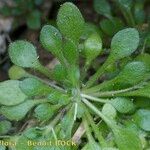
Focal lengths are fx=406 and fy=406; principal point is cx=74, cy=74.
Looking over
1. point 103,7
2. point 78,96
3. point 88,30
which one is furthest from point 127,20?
point 78,96

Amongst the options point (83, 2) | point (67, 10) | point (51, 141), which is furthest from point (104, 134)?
point (83, 2)

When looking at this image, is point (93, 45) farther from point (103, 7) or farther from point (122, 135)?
point (103, 7)

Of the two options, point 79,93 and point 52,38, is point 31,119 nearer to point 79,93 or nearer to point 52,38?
point 79,93

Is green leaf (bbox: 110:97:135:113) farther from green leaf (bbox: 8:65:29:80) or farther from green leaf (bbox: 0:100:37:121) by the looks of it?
green leaf (bbox: 8:65:29:80)

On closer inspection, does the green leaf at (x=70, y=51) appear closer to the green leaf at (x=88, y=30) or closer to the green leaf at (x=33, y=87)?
the green leaf at (x=33, y=87)

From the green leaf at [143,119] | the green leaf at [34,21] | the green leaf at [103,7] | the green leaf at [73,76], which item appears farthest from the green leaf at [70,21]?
the green leaf at [34,21]

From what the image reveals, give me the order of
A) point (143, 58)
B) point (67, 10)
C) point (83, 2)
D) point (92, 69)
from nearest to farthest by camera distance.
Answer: point (67, 10)
point (143, 58)
point (92, 69)
point (83, 2)

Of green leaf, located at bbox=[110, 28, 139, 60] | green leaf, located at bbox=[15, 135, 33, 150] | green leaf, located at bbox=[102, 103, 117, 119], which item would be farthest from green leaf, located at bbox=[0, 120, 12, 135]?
green leaf, located at bbox=[110, 28, 139, 60]
